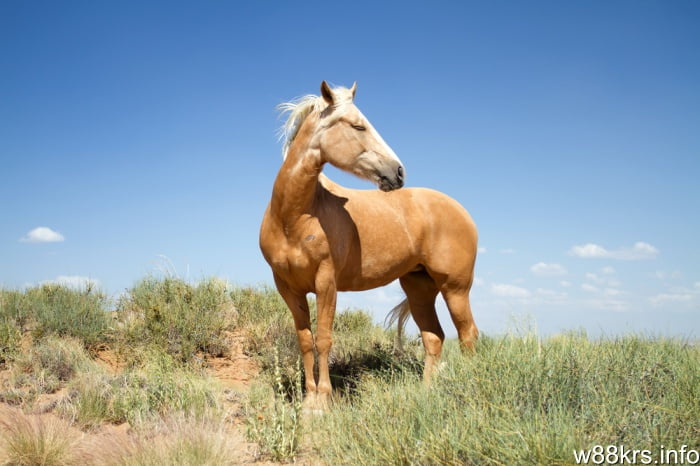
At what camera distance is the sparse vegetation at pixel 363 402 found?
3.08m

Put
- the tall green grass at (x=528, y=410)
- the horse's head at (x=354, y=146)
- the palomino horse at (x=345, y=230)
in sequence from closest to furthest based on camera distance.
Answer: the tall green grass at (x=528, y=410) → the horse's head at (x=354, y=146) → the palomino horse at (x=345, y=230)

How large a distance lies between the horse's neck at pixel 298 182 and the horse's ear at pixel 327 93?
39 centimetres

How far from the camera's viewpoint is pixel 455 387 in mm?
4039

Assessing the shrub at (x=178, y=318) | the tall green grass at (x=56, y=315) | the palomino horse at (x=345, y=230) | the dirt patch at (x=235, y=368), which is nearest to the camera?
the palomino horse at (x=345, y=230)

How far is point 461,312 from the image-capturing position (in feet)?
19.9

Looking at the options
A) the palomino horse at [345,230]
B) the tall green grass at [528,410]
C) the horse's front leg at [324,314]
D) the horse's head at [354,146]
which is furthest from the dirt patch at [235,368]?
the horse's head at [354,146]

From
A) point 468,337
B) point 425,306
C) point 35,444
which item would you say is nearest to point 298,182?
point 425,306

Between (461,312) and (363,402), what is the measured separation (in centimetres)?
232

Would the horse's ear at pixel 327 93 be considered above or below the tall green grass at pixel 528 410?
above

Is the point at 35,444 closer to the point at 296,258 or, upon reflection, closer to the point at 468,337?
the point at 296,258

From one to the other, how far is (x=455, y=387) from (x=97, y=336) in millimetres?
6308

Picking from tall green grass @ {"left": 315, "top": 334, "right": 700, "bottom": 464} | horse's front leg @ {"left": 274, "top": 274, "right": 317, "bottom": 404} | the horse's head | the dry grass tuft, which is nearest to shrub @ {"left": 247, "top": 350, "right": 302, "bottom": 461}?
tall green grass @ {"left": 315, "top": 334, "right": 700, "bottom": 464}

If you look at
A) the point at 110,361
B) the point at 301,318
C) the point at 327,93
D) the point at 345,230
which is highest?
the point at 327,93

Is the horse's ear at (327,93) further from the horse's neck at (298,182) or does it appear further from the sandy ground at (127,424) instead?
the sandy ground at (127,424)
